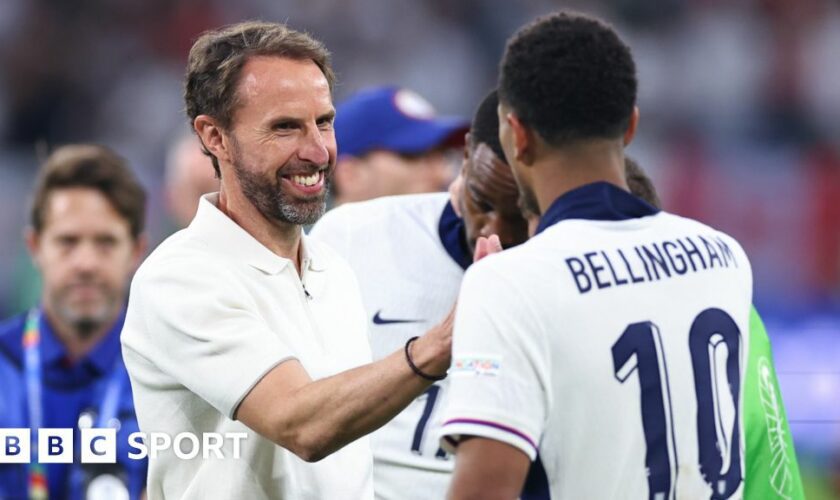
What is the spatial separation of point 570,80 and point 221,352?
91 centimetres

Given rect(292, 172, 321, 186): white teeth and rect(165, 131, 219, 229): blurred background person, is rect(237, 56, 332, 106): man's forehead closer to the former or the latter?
rect(292, 172, 321, 186): white teeth

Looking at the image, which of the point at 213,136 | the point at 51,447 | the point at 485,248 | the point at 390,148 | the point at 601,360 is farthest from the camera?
the point at 390,148

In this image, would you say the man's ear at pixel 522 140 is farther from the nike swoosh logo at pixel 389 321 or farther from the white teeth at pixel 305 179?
the nike swoosh logo at pixel 389 321

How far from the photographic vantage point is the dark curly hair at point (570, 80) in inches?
92.5

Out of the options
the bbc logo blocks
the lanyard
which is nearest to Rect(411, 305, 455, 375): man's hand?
the bbc logo blocks

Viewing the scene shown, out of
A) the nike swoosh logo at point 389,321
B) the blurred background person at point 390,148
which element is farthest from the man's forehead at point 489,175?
the blurred background person at point 390,148

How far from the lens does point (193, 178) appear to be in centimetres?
645

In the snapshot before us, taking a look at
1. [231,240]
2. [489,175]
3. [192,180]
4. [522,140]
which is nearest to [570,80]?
[522,140]

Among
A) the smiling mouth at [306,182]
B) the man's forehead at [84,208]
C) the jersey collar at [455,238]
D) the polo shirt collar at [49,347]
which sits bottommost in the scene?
the polo shirt collar at [49,347]

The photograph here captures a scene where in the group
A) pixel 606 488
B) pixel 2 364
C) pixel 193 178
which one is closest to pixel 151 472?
pixel 606 488

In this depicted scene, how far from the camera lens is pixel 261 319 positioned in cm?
287

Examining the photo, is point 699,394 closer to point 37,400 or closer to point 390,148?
point 37,400

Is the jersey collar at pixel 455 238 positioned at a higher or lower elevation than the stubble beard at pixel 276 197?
lower

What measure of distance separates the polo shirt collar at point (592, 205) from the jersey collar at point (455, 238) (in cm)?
148
